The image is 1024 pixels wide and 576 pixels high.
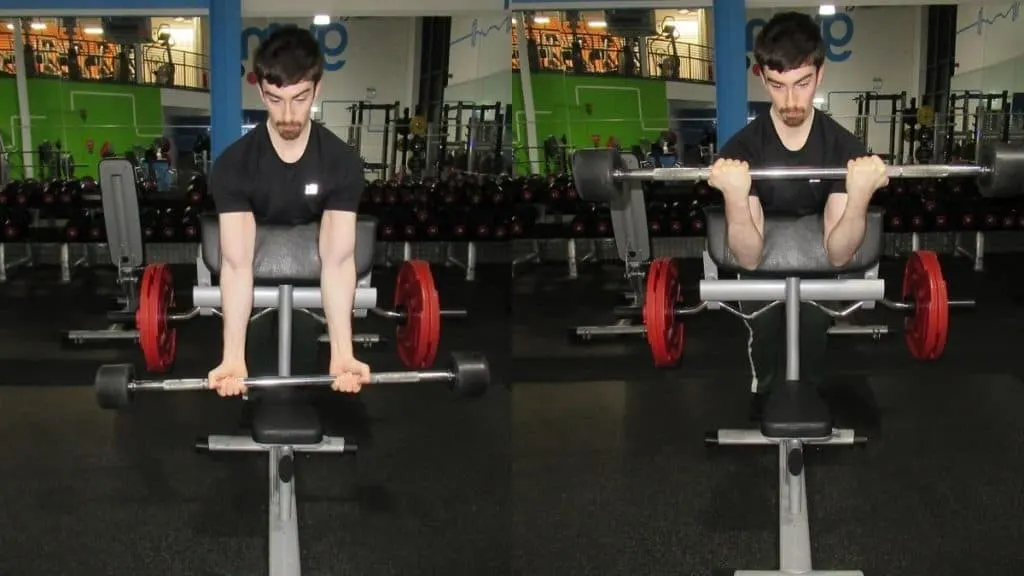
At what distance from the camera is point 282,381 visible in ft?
→ 6.14

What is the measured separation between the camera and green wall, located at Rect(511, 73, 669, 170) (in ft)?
28.9

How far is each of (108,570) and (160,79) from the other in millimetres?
6884

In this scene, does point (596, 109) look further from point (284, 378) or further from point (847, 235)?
point (284, 378)

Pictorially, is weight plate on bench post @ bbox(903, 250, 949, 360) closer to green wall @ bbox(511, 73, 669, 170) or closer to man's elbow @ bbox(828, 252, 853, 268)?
man's elbow @ bbox(828, 252, 853, 268)

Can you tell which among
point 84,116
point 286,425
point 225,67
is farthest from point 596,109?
point 286,425

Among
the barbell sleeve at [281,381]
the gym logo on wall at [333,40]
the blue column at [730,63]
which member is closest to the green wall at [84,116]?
the gym logo on wall at [333,40]

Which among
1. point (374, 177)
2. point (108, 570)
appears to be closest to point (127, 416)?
point (108, 570)

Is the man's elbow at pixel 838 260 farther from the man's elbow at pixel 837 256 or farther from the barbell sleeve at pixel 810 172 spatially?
the barbell sleeve at pixel 810 172

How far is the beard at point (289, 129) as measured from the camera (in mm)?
2105

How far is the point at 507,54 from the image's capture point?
30.0 ft

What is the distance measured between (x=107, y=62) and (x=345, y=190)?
7.27 m

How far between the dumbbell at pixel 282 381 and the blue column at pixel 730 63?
540cm

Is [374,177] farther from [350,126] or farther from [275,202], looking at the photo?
[275,202]

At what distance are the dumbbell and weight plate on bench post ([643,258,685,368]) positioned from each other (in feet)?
1.81
